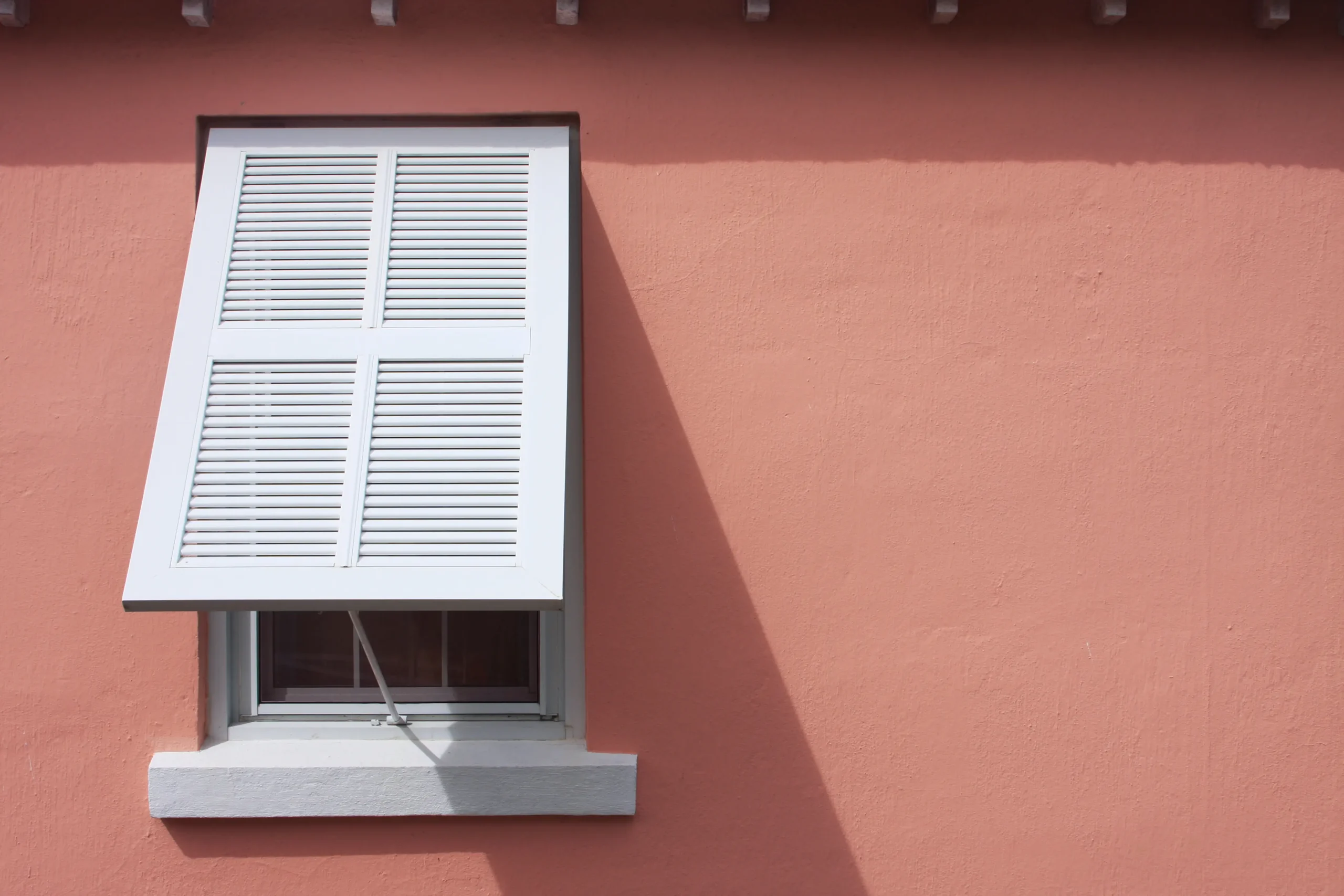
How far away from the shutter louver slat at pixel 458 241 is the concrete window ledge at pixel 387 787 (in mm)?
1241

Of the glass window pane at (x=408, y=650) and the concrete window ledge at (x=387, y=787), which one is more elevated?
the glass window pane at (x=408, y=650)

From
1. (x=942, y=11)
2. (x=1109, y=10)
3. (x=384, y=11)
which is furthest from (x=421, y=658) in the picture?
(x=1109, y=10)

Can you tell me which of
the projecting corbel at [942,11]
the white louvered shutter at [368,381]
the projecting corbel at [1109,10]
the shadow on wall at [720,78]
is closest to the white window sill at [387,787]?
the white louvered shutter at [368,381]

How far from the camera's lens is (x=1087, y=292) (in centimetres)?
269

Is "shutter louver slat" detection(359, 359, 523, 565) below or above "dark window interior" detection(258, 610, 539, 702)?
above

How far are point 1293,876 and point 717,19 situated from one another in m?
3.00

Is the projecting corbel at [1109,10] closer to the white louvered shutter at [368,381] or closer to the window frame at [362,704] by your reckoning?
the white louvered shutter at [368,381]

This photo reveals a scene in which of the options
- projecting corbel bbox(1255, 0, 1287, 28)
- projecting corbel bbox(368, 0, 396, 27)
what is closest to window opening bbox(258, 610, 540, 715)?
projecting corbel bbox(368, 0, 396, 27)

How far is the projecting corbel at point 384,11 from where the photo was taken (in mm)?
2609

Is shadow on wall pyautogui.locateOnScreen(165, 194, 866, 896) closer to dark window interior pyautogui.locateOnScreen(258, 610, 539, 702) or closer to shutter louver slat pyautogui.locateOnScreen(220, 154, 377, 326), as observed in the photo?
dark window interior pyautogui.locateOnScreen(258, 610, 539, 702)

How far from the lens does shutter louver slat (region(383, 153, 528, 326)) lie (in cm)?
240

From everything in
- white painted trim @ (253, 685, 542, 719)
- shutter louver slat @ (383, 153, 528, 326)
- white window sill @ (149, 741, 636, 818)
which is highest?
shutter louver slat @ (383, 153, 528, 326)

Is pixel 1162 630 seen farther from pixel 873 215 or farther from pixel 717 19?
pixel 717 19

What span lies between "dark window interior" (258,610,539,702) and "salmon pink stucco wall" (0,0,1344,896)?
0.83 feet
